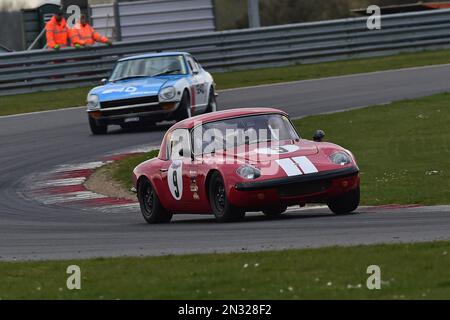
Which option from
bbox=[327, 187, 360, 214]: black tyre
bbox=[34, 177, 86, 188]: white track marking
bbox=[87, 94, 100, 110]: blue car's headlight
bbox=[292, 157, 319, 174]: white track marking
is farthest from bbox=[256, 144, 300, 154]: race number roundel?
bbox=[87, 94, 100, 110]: blue car's headlight

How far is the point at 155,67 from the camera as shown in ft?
72.6

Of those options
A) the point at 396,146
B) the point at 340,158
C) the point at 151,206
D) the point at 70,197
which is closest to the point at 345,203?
the point at 340,158

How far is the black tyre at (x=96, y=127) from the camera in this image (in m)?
22.5

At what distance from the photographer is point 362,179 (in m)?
15.6

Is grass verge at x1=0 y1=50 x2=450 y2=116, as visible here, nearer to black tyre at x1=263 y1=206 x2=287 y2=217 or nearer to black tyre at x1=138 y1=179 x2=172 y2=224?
black tyre at x1=138 y1=179 x2=172 y2=224

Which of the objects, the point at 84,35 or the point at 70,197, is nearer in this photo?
the point at 70,197

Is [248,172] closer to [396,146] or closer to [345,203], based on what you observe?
[345,203]

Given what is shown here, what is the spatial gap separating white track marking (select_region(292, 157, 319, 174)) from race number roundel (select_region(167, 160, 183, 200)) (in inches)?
56.3

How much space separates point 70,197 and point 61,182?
4.30 feet

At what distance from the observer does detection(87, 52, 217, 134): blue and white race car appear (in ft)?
70.9

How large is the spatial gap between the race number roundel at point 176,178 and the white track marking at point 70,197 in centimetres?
361

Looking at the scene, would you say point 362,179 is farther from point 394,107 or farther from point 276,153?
point 394,107

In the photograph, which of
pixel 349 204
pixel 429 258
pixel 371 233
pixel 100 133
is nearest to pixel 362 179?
pixel 349 204

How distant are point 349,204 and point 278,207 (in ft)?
2.43
